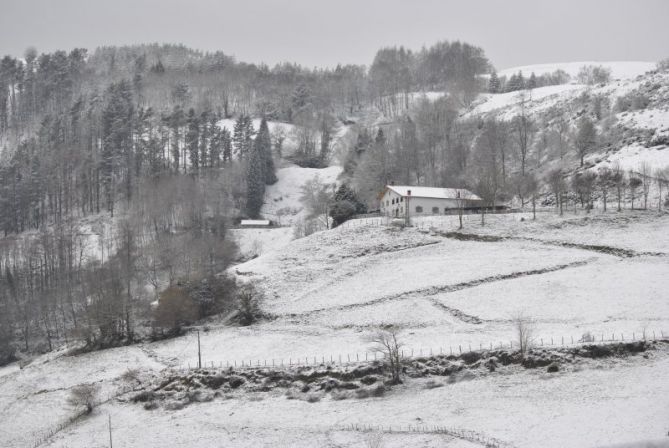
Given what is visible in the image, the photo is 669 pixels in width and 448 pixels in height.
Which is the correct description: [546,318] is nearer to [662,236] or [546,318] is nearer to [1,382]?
[662,236]

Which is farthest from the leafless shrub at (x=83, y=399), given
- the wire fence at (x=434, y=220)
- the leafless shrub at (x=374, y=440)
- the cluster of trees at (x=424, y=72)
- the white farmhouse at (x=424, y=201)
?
the cluster of trees at (x=424, y=72)

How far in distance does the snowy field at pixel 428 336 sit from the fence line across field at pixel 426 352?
44 centimetres

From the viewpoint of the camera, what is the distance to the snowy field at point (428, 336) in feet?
102

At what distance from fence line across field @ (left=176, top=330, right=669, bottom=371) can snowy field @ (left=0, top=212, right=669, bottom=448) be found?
442 millimetres

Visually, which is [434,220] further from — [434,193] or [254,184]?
[254,184]

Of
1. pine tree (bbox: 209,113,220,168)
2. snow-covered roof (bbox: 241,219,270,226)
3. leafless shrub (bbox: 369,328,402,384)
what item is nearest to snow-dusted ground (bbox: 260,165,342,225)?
snow-covered roof (bbox: 241,219,270,226)

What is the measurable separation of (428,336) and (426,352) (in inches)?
142

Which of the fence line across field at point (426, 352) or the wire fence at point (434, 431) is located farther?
the fence line across field at point (426, 352)

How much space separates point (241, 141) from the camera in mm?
115438

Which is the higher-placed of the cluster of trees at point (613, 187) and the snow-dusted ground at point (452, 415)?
the cluster of trees at point (613, 187)

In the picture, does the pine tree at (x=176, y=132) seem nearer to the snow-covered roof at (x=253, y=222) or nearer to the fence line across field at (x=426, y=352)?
the snow-covered roof at (x=253, y=222)

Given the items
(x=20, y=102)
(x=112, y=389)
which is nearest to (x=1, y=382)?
(x=112, y=389)

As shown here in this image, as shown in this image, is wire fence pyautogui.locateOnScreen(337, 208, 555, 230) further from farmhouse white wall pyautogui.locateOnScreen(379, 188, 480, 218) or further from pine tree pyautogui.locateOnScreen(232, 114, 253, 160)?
pine tree pyautogui.locateOnScreen(232, 114, 253, 160)

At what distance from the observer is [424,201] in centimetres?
7588
